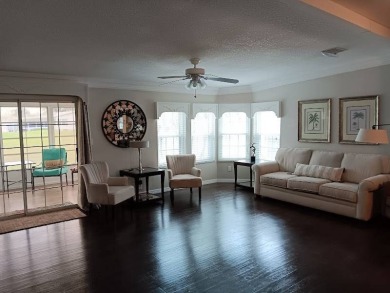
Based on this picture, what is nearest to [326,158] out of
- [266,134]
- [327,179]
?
[327,179]

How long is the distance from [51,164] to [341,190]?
204 inches

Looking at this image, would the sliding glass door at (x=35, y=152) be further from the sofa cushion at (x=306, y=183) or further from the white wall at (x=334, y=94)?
the white wall at (x=334, y=94)

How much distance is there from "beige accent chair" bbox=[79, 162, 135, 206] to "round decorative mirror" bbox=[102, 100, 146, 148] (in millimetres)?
658

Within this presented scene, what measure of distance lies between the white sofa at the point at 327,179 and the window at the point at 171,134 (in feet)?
6.22

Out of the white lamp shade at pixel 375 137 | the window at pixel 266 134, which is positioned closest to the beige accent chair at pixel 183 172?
the window at pixel 266 134

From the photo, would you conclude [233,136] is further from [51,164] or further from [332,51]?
[51,164]

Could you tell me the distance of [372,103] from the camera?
4.74 m

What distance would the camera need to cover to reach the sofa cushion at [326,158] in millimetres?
5090

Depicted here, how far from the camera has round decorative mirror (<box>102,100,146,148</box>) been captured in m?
5.79

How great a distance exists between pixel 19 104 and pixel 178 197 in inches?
134

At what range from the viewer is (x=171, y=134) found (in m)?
6.73

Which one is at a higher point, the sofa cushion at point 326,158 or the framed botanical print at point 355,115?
the framed botanical print at point 355,115

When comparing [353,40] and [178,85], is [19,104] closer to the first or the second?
[178,85]

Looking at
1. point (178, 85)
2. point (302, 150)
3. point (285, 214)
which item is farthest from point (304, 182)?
point (178, 85)
